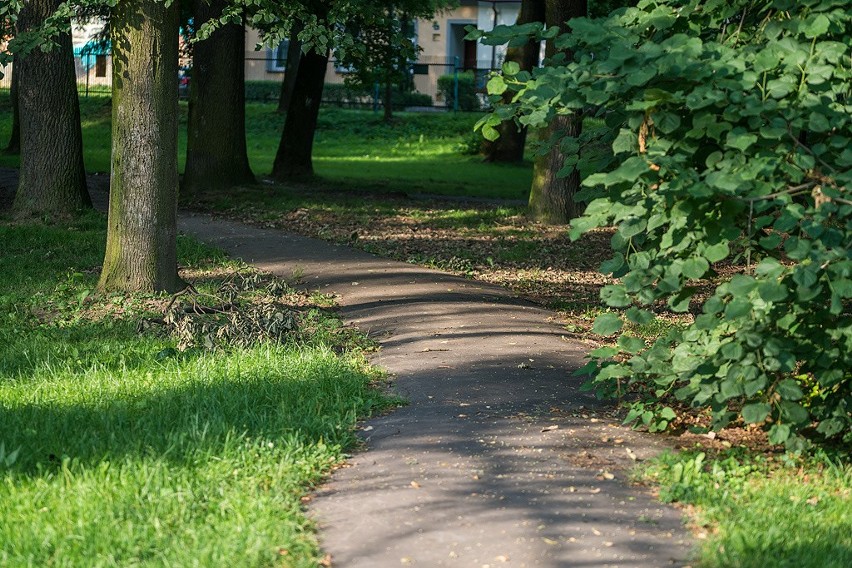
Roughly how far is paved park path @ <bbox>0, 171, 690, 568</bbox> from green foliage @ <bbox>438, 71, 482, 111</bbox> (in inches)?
1389

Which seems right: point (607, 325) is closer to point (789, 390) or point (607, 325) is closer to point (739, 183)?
point (789, 390)

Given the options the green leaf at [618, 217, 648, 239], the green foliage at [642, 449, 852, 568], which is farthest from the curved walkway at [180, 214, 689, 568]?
the green leaf at [618, 217, 648, 239]

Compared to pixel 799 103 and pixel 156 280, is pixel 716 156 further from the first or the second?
pixel 156 280

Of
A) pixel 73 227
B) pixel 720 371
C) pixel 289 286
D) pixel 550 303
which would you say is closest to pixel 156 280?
pixel 289 286

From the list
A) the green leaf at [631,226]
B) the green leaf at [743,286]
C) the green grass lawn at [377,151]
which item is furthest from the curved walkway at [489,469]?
the green grass lawn at [377,151]

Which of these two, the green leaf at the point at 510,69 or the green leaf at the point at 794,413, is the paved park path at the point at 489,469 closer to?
the green leaf at the point at 794,413

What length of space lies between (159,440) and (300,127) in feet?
54.9

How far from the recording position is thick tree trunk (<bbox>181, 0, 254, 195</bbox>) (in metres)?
17.6

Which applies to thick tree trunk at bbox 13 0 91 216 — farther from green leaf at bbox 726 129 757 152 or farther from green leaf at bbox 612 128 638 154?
green leaf at bbox 726 129 757 152

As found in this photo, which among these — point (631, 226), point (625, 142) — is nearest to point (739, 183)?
point (631, 226)

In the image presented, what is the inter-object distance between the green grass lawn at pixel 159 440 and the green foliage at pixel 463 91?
35.7m

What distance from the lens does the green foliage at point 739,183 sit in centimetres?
487

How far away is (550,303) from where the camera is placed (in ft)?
35.7

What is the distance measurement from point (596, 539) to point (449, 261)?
343 inches
